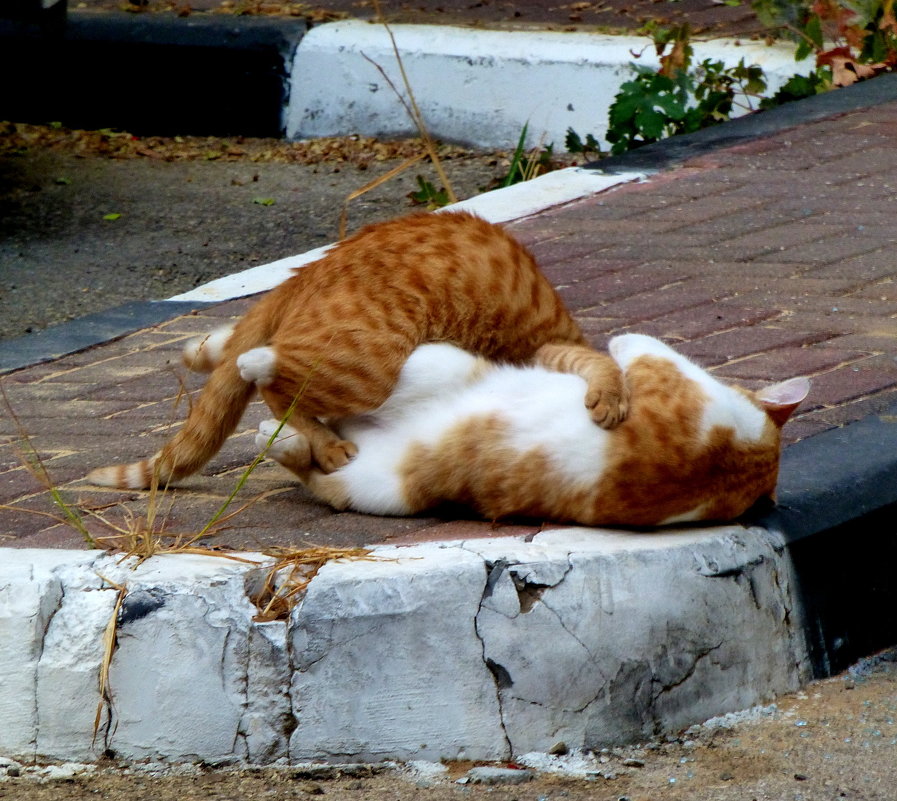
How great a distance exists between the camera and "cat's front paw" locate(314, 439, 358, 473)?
289 cm

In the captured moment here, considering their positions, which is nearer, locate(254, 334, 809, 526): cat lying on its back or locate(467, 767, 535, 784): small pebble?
locate(467, 767, 535, 784): small pebble

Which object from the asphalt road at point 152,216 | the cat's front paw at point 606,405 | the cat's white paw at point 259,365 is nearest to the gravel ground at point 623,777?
the cat's front paw at point 606,405

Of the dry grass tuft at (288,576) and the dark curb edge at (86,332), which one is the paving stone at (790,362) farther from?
the dark curb edge at (86,332)

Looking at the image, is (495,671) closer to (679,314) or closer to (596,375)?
(596,375)

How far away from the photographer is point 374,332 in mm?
2848

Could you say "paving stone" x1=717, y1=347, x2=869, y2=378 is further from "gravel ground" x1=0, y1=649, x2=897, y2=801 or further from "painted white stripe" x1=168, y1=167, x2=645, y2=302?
"painted white stripe" x1=168, y1=167, x2=645, y2=302

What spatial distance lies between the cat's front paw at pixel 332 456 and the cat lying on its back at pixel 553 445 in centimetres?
1

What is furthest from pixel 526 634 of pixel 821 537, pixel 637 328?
pixel 637 328

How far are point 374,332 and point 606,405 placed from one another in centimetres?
52

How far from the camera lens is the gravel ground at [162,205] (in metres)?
5.84

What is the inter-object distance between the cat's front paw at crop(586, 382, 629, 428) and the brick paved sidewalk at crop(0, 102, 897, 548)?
33cm

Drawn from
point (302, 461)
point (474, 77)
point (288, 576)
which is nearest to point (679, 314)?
point (302, 461)

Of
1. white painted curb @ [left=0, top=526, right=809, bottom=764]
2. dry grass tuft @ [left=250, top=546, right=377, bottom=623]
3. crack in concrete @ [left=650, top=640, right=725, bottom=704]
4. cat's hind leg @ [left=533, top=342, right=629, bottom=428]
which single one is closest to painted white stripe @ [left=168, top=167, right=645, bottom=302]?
cat's hind leg @ [left=533, top=342, right=629, bottom=428]

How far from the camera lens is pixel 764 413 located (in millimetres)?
2752
